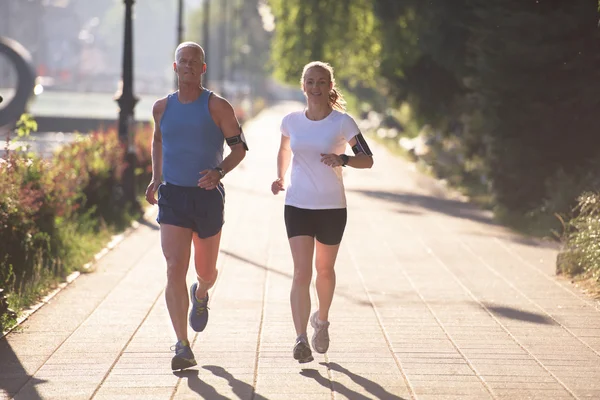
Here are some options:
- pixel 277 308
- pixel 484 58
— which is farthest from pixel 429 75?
pixel 277 308

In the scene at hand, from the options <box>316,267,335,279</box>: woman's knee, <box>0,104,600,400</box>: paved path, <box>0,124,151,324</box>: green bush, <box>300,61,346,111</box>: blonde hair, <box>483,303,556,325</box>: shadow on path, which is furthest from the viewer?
<box>0,124,151,324</box>: green bush

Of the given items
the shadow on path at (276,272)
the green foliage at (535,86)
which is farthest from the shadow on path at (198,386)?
the green foliage at (535,86)

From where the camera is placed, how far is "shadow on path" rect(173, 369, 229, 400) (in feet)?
23.6

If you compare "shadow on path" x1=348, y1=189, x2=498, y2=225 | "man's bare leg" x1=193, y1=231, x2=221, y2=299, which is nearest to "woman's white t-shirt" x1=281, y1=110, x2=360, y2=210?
"man's bare leg" x1=193, y1=231, x2=221, y2=299

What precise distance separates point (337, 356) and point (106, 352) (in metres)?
1.51

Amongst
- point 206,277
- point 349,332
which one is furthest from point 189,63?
point 349,332

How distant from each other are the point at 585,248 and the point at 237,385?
19.1 ft

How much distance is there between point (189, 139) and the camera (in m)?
7.83

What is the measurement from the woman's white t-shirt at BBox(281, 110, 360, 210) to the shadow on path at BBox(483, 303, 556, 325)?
267cm

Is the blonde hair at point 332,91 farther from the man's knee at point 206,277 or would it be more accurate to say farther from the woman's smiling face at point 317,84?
the man's knee at point 206,277

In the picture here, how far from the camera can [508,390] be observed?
24.4ft

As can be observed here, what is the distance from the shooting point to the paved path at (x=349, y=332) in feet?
24.7

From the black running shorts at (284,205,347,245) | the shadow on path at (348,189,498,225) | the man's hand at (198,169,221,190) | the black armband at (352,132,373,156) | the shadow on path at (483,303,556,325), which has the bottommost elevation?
the shadow on path at (348,189,498,225)

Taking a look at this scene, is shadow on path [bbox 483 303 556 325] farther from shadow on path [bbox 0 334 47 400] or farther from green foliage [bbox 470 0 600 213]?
green foliage [bbox 470 0 600 213]
